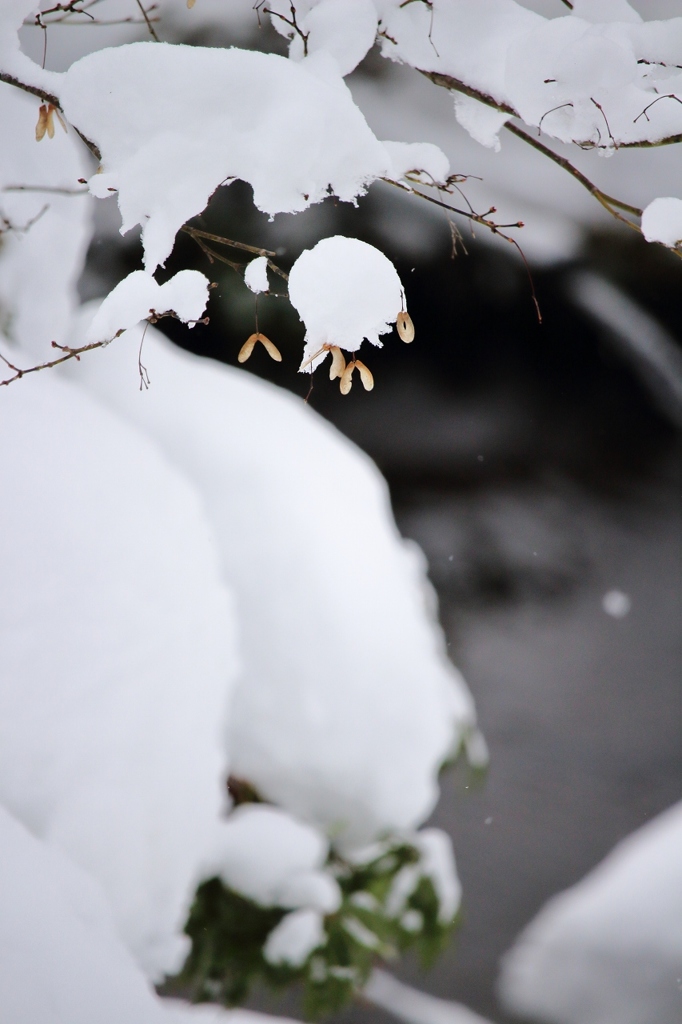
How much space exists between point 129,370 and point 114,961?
1.55 metres

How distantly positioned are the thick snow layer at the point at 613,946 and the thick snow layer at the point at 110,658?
84.5 inches

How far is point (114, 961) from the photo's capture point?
3.27 feet

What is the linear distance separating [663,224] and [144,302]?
64cm

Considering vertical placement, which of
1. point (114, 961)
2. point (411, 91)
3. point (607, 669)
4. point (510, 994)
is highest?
point (411, 91)

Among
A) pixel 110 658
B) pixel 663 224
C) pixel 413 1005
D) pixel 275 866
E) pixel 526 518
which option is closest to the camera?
pixel 663 224

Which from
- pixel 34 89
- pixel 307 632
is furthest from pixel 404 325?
pixel 307 632

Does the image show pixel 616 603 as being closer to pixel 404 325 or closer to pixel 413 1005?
pixel 413 1005

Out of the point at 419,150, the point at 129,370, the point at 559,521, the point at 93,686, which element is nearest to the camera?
the point at 419,150

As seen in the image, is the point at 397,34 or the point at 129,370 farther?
the point at 129,370

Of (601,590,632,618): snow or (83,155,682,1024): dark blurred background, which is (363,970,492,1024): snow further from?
(601,590,632,618): snow

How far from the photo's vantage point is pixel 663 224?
33.7 inches

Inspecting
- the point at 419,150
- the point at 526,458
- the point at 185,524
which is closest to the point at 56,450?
the point at 185,524

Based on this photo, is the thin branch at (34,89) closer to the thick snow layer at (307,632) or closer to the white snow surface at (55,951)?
the white snow surface at (55,951)

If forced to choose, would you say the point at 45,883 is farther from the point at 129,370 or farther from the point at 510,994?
the point at 510,994
